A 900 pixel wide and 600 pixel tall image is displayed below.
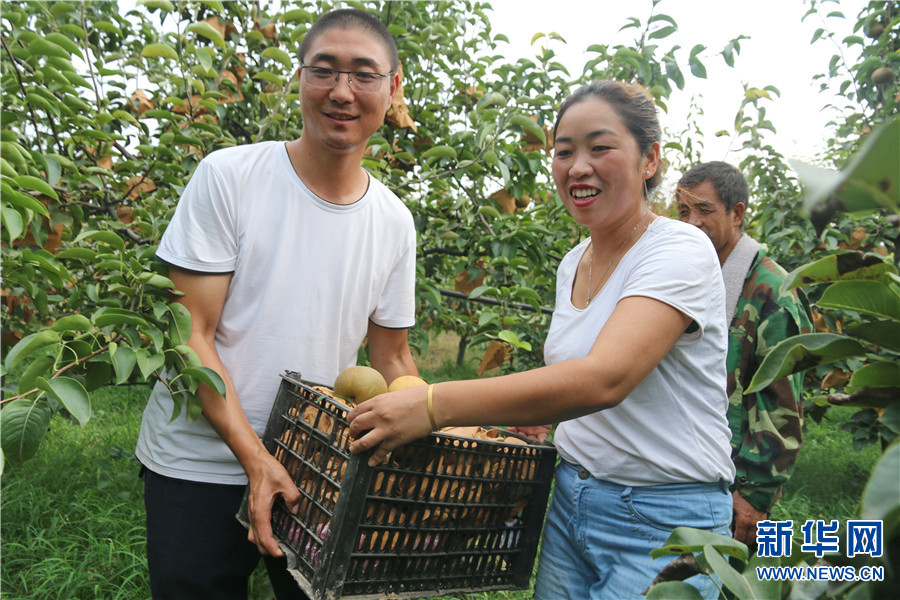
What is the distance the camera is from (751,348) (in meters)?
2.04

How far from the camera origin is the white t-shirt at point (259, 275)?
149cm

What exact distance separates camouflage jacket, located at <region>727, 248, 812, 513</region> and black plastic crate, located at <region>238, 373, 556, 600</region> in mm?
882

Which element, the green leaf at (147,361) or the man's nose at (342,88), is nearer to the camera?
the green leaf at (147,361)

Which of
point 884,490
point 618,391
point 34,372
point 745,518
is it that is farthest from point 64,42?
point 745,518

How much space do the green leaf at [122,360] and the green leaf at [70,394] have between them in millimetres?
77

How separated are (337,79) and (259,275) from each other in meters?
0.50

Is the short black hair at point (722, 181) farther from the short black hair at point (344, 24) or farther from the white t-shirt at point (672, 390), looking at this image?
the short black hair at point (344, 24)

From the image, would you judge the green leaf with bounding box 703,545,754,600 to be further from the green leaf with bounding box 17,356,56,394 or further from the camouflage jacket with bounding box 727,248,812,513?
the camouflage jacket with bounding box 727,248,812,513

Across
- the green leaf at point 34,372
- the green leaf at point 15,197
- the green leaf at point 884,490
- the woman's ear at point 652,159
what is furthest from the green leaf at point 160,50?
the green leaf at point 884,490

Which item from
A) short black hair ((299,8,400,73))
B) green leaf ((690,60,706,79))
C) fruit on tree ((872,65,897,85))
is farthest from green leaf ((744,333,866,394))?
fruit on tree ((872,65,897,85))

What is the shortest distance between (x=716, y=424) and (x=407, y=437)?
65 cm

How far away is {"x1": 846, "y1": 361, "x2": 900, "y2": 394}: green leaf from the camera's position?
58 cm

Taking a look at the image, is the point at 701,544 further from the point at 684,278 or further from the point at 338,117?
the point at 338,117

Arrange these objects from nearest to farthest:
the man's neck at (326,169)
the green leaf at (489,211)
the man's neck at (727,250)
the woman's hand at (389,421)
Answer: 1. the woman's hand at (389,421)
2. the man's neck at (326,169)
3. the man's neck at (727,250)
4. the green leaf at (489,211)
